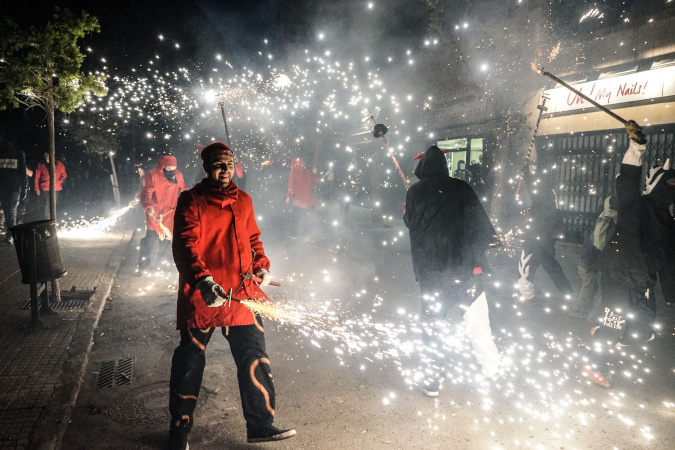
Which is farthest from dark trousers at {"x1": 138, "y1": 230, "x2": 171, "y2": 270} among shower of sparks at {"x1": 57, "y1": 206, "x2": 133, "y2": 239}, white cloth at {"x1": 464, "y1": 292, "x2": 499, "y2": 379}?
white cloth at {"x1": 464, "y1": 292, "x2": 499, "y2": 379}

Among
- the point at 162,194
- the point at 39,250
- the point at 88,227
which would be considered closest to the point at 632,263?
the point at 39,250

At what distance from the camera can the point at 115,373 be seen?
4074mm

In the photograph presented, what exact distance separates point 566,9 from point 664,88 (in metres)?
2.86

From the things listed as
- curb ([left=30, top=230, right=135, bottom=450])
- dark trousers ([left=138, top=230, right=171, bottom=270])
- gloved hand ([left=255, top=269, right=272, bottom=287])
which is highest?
gloved hand ([left=255, top=269, right=272, bottom=287])

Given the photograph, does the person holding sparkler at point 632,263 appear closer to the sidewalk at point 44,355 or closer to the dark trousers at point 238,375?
the dark trousers at point 238,375

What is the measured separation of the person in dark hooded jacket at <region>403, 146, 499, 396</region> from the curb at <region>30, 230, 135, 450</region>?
10.1 ft

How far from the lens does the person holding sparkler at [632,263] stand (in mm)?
Result: 3941

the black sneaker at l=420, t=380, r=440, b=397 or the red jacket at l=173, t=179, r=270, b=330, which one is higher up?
the red jacket at l=173, t=179, r=270, b=330

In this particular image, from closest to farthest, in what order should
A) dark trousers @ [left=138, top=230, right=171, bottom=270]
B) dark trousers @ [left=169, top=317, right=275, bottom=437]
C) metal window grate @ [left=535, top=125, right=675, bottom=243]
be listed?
1. dark trousers @ [left=169, top=317, right=275, bottom=437]
2. dark trousers @ [left=138, top=230, right=171, bottom=270]
3. metal window grate @ [left=535, top=125, right=675, bottom=243]

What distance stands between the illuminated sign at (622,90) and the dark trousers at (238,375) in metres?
8.46

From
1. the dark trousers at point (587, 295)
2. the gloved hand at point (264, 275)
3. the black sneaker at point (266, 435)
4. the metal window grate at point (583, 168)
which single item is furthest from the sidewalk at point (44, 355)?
the metal window grate at point (583, 168)

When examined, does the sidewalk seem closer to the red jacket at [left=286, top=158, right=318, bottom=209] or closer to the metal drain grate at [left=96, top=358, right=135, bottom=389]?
the metal drain grate at [left=96, top=358, right=135, bottom=389]

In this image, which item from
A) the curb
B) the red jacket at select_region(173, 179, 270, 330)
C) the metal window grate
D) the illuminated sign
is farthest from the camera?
the metal window grate

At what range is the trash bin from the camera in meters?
4.77
